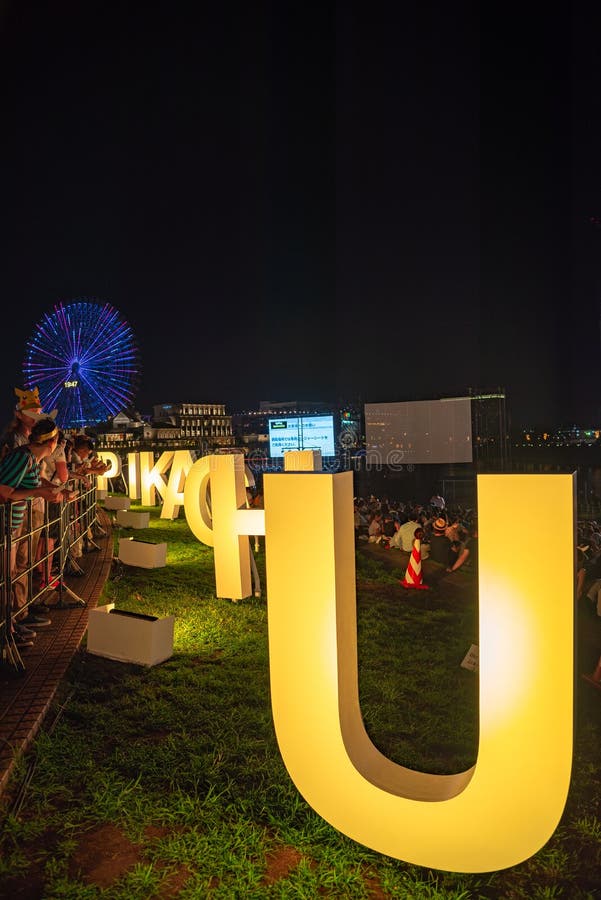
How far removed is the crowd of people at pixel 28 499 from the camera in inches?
204

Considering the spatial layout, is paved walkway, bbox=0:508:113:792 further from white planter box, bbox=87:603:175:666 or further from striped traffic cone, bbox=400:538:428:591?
striped traffic cone, bbox=400:538:428:591

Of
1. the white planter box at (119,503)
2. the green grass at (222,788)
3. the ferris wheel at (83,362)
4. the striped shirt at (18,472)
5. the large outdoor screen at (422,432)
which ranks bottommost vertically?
the green grass at (222,788)

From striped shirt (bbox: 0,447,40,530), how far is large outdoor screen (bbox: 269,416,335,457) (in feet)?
126

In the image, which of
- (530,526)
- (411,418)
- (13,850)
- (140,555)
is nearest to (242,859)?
(13,850)

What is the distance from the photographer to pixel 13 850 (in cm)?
323

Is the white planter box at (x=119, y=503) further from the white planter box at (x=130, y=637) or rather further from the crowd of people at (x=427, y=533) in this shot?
the white planter box at (x=130, y=637)

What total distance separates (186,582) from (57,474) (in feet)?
9.82

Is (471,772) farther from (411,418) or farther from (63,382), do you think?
(411,418)

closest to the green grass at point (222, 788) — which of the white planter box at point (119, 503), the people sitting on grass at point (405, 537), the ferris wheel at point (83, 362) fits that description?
the people sitting on grass at point (405, 537)

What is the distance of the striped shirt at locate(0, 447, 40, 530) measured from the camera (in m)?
5.14

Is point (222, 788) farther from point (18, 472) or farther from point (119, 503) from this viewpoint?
point (119, 503)

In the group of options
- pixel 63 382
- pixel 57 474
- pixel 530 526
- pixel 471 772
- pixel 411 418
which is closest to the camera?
pixel 530 526

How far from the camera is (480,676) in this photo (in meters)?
2.77

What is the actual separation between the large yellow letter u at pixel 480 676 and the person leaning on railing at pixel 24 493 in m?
2.96
